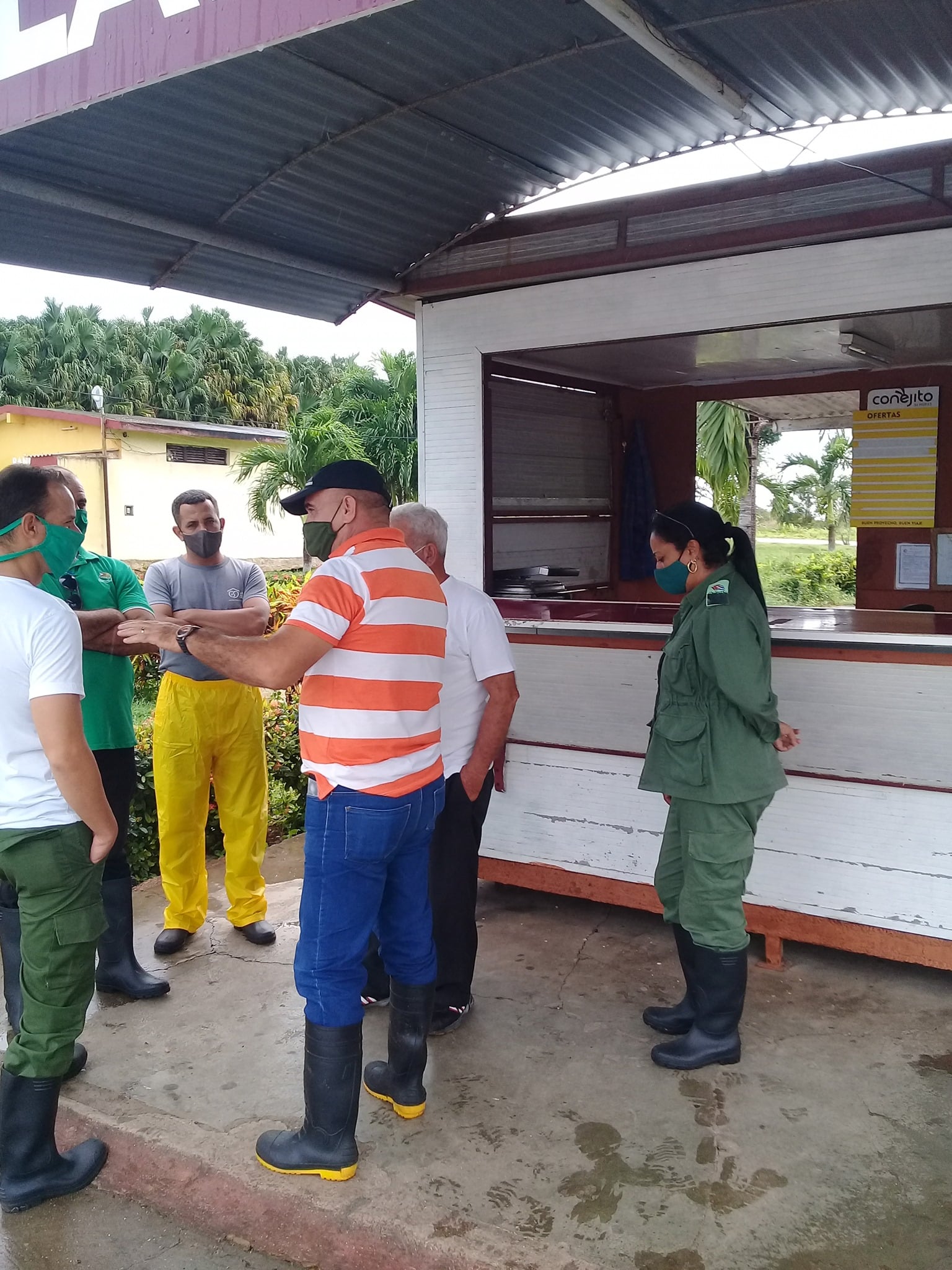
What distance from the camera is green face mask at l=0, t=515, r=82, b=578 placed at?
281 cm

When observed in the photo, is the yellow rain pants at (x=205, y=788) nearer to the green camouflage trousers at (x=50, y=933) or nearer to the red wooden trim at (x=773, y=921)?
Result: the red wooden trim at (x=773, y=921)

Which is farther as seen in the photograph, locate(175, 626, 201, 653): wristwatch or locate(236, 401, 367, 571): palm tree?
locate(236, 401, 367, 571): palm tree

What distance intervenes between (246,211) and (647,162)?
1.54 m

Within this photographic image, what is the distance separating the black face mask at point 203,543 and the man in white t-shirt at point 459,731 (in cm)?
106

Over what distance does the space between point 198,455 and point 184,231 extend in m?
20.5

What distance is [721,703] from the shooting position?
10.4 feet

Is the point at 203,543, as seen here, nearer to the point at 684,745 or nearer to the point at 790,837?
the point at 684,745

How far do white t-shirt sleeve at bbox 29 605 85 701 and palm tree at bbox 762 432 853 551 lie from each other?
17.5 metres

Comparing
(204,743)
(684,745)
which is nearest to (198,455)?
(204,743)

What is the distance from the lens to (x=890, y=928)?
384 centimetres

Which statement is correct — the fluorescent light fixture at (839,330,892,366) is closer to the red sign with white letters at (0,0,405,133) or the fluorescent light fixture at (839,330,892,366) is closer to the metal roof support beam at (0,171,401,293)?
the metal roof support beam at (0,171,401,293)

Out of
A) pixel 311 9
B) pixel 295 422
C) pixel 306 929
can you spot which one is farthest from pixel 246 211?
pixel 295 422

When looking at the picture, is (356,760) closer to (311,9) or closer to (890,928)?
(311,9)

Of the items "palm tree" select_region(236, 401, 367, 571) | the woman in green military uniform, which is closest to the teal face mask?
the woman in green military uniform
